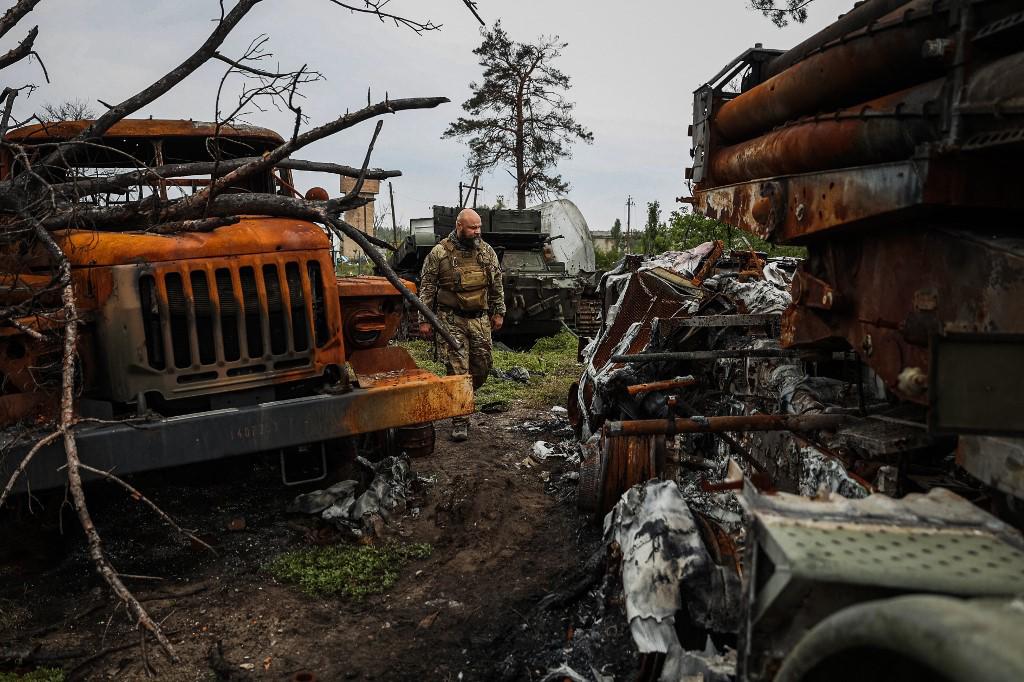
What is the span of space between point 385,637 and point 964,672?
8.98 ft

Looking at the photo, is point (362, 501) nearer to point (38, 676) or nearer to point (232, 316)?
point (232, 316)

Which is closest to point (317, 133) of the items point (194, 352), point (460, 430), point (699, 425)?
point (194, 352)

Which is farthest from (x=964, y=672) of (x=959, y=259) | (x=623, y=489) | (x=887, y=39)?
(x=623, y=489)

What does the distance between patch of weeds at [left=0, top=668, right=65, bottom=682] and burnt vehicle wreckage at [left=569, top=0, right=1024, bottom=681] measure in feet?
7.47

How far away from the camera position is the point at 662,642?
97.3 inches

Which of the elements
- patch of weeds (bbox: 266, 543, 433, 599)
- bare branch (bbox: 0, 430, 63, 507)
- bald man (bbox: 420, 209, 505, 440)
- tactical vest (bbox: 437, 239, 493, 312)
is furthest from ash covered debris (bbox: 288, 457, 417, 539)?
tactical vest (bbox: 437, 239, 493, 312)

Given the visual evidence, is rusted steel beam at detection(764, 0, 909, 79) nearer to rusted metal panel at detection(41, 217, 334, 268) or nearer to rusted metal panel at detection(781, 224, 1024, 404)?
rusted metal panel at detection(781, 224, 1024, 404)

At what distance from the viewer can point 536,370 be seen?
33.9 feet

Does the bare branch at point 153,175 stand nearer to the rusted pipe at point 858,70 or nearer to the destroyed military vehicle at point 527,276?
the rusted pipe at point 858,70

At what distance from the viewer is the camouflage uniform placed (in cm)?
663

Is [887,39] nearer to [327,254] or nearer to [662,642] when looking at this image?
[662,642]

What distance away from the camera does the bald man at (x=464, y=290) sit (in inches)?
260

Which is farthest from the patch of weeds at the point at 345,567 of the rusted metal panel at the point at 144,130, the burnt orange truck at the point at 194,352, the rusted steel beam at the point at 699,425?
the rusted metal panel at the point at 144,130

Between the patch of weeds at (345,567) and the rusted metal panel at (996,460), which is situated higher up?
the rusted metal panel at (996,460)
